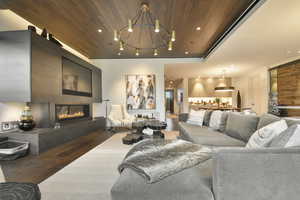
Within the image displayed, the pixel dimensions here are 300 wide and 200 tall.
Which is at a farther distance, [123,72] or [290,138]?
[123,72]

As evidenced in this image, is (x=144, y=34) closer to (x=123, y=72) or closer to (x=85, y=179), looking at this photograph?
(x=123, y=72)

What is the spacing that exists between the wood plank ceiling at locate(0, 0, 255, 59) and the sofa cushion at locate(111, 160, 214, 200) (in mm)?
3004

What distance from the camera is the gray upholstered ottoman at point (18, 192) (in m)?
1.10

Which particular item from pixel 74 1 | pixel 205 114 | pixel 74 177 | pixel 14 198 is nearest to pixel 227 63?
pixel 205 114

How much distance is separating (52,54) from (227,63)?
5.78 meters

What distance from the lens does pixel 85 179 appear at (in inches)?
83.2

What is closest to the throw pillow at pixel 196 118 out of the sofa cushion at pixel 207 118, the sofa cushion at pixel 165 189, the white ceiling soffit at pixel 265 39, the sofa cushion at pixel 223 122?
the sofa cushion at pixel 207 118

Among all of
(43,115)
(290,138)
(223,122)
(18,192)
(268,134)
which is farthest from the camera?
(43,115)

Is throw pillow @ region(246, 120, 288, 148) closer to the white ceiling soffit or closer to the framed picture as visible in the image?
the white ceiling soffit

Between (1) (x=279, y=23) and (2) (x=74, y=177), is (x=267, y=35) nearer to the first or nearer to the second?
(1) (x=279, y=23)

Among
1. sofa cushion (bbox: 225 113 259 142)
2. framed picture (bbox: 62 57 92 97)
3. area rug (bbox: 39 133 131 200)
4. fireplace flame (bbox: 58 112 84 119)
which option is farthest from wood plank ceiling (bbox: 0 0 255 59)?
area rug (bbox: 39 133 131 200)

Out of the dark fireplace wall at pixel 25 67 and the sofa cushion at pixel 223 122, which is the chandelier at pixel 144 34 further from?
the sofa cushion at pixel 223 122

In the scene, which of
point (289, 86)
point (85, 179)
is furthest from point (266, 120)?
point (289, 86)

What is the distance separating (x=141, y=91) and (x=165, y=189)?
5.61m
